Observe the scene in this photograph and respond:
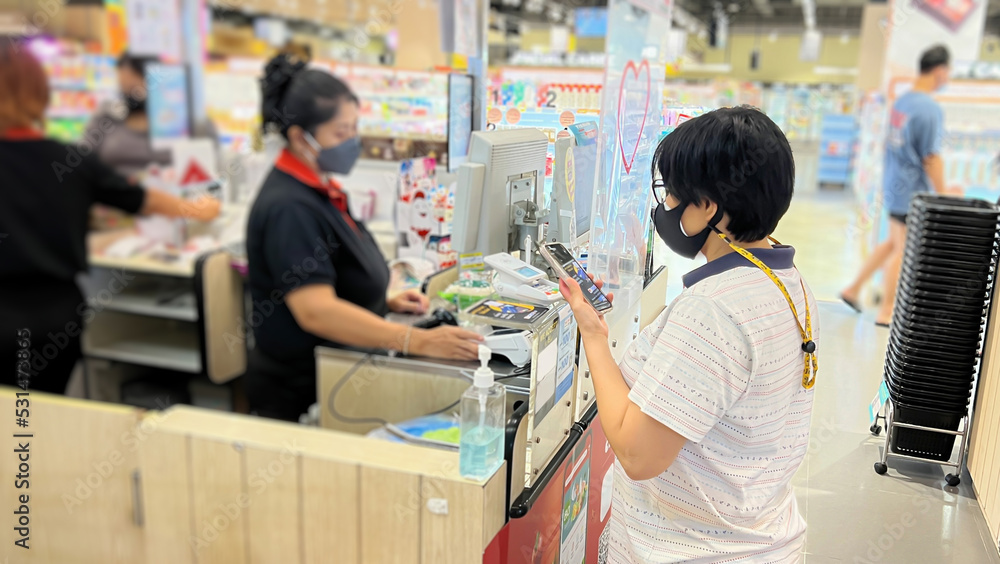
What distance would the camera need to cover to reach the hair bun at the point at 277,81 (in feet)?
6.98

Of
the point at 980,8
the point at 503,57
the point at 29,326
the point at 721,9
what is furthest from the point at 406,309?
the point at 721,9

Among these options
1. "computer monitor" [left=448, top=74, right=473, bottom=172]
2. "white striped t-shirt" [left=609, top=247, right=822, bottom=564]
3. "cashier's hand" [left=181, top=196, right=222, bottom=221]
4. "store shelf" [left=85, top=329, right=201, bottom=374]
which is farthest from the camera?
"cashier's hand" [left=181, top=196, right=222, bottom=221]

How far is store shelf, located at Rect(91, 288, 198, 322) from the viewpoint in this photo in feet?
12.9

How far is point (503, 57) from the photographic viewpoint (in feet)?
53.3

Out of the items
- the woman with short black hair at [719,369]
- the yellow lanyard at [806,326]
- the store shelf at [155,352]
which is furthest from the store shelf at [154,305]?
the yellow lanyard at [806,326]

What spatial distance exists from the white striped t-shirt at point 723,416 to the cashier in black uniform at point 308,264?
878mm

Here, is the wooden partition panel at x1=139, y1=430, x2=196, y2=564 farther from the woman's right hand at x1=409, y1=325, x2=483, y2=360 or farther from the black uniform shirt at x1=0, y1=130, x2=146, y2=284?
the woman's right hand at x1=409, y1=325, x2=483, y2=360

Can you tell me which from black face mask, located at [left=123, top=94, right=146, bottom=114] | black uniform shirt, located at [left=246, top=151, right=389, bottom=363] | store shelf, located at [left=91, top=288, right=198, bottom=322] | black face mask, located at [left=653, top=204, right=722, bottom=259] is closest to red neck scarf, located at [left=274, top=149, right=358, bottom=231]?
black uniform shirt, located at [left=246, top=151, right=389, bottom=363]

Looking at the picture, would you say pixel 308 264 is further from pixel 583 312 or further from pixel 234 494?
pixel 583 312

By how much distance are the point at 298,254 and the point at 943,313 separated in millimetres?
2623

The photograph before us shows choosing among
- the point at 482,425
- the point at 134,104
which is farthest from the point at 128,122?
the point at 482,425

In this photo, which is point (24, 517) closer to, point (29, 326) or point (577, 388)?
point (29, 326)

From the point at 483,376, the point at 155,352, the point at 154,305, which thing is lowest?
the point at 155,352

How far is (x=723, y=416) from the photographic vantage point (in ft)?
3.92
